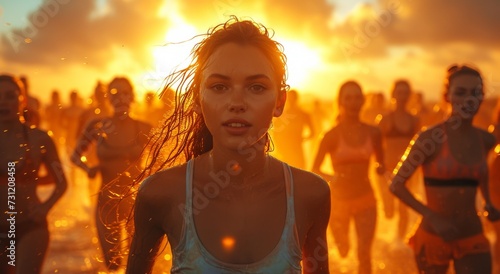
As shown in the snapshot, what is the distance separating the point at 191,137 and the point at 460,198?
9.58 feet

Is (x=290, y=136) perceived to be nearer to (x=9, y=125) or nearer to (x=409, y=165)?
(x=409, y=165)

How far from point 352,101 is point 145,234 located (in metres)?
5.43

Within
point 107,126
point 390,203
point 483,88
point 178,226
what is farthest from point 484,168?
point 390,203

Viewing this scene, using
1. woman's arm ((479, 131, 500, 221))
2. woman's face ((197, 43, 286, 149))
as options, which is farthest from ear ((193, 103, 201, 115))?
woman's arm ((479, 131, 500, 221))

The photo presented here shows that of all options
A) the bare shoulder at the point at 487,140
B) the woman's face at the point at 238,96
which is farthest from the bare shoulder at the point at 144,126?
the woman's face at the point at 238,96

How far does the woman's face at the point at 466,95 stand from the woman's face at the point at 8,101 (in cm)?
392

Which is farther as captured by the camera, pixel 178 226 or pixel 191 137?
pixel 191 137

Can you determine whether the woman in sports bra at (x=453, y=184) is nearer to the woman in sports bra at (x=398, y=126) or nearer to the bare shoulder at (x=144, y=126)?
the bare shoulder at (x=144, y=126)

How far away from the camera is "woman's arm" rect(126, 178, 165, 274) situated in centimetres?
257

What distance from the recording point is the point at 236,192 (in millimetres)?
2680

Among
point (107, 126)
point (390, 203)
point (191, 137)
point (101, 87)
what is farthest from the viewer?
point (390, 203)

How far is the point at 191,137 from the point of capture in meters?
3.03

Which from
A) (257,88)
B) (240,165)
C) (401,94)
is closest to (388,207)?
(401,94)

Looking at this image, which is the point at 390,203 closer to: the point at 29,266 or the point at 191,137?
the point at 29,266
